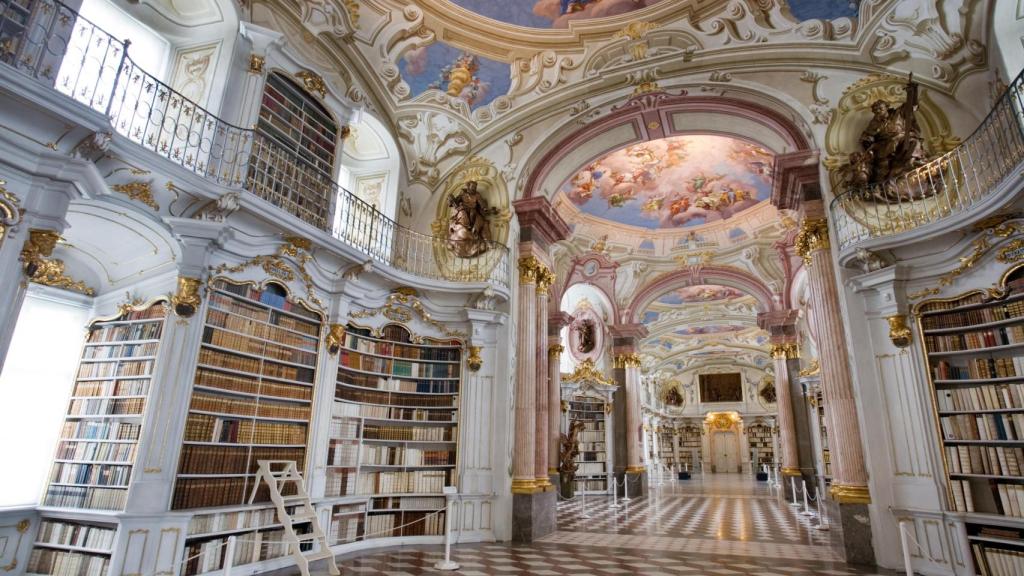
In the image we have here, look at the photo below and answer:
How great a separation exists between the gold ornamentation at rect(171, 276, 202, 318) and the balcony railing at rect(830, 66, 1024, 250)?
753 centimetres

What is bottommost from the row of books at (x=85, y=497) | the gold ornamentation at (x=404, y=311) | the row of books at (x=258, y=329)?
the row of books at (x=85, y=497)

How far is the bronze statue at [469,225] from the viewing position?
935 cm

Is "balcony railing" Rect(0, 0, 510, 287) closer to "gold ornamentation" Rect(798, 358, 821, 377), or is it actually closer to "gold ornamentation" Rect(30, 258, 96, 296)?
"gold ornamentation" Rect(30, 258, 96, 296)

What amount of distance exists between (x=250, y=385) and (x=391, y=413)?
2.29 metres

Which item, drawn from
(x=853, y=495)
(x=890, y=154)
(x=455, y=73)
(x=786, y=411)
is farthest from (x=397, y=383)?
(x=786, y=411)

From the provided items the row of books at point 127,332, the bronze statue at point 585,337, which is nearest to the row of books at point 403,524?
the row of books at point 127,332

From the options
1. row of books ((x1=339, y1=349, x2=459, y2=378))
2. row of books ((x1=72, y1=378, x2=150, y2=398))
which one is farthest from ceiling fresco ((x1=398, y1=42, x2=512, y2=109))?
row of books ((x1=72, y1=378, x2=150, y2=398))

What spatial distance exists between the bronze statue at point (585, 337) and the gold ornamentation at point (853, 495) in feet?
33.6

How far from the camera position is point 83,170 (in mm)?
4238

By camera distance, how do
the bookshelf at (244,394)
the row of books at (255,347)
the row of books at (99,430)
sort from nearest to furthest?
1. the row of books at (99,430)
2. the bookshelf at (244,394)
3. the row of books at (255,347)

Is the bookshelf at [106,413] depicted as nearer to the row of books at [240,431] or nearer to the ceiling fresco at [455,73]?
the row of books at [240,431]

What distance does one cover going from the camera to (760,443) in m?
29.7

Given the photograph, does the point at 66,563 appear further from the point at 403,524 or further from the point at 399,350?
the point at 399,350

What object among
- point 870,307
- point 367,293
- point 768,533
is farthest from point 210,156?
point 768,533
